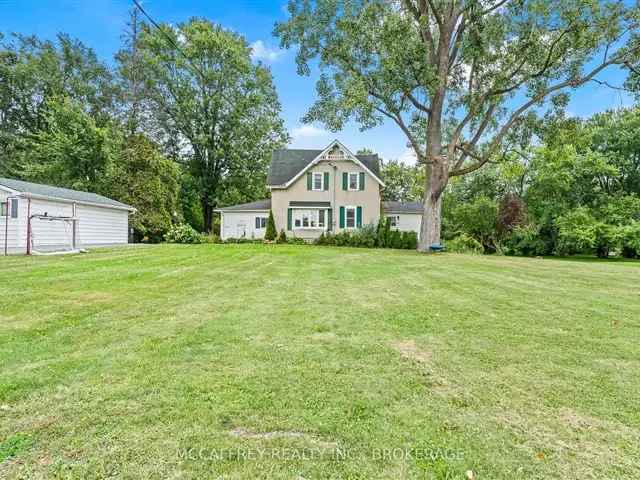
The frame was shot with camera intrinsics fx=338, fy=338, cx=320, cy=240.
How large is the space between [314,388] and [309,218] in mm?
20284

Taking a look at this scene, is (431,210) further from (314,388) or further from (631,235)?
(314,388)

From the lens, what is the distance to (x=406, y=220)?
26.6m

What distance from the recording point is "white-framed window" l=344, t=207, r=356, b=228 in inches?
896

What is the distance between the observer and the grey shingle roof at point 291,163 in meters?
23.4

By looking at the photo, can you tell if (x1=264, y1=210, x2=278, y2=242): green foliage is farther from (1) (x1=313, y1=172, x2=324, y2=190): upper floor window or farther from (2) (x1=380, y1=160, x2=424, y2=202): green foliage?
(2) (x1=380, y1=160, x2=424, y2=202): green foliage

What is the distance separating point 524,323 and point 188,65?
31345mm

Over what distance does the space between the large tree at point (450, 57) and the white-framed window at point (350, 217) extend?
6.73 m

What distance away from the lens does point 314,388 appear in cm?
258

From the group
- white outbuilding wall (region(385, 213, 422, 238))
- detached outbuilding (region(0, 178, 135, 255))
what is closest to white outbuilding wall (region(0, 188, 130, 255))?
detached outbuilding (region(0, 178, 135, 255))

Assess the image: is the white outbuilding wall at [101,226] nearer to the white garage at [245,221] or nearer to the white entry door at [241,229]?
the white garage at [245,221]

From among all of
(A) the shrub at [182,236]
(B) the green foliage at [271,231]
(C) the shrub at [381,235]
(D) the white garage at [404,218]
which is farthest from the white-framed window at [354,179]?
(A) the shrub at [182,236]

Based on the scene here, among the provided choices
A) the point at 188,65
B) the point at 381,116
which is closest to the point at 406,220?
the point at 381,116

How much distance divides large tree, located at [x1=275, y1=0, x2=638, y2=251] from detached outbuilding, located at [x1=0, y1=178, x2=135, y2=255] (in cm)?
1141

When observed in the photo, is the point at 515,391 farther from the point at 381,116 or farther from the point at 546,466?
the point at 381,116
